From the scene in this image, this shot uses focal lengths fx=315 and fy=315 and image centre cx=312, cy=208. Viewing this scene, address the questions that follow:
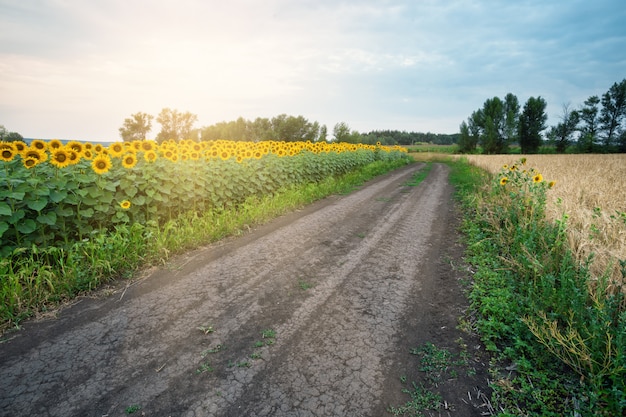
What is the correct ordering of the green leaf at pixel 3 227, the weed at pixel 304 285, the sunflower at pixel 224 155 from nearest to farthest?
the green leaf at pixel 3 227
the weed at pixel 304 285
the sunflower at pixel 224 155

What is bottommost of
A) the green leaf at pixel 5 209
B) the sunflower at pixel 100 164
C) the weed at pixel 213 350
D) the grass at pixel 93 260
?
the weed at pixel 213 350

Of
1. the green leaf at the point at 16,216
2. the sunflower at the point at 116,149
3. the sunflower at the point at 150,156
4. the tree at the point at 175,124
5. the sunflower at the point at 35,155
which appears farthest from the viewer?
the tree at the point at 175,124

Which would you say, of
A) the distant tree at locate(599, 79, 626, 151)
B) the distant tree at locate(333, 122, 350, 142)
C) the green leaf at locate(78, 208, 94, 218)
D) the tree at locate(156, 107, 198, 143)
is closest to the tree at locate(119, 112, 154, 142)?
the tree at locate(156, 107, 198, 143)

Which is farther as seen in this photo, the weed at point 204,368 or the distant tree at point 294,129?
the distant tree at point 294,129

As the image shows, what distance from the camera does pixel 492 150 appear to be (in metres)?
73.6

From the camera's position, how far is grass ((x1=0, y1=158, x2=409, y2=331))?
362 cm

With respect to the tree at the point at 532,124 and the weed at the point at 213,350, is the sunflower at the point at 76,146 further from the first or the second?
the tree at the point at 532,124

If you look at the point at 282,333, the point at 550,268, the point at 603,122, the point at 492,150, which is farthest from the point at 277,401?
the point at 603,122

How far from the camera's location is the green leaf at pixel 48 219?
436cm

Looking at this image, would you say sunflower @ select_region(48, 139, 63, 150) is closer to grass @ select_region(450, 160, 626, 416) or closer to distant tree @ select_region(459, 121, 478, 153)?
grass @ select_region(450, 160, 626, 416)

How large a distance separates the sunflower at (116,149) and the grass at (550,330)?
6.57 m

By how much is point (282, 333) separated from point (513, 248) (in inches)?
167

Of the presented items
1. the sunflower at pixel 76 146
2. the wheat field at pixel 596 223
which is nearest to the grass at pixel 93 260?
the sunflower at pixel 76 146

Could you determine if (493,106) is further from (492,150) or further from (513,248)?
(513,248)
